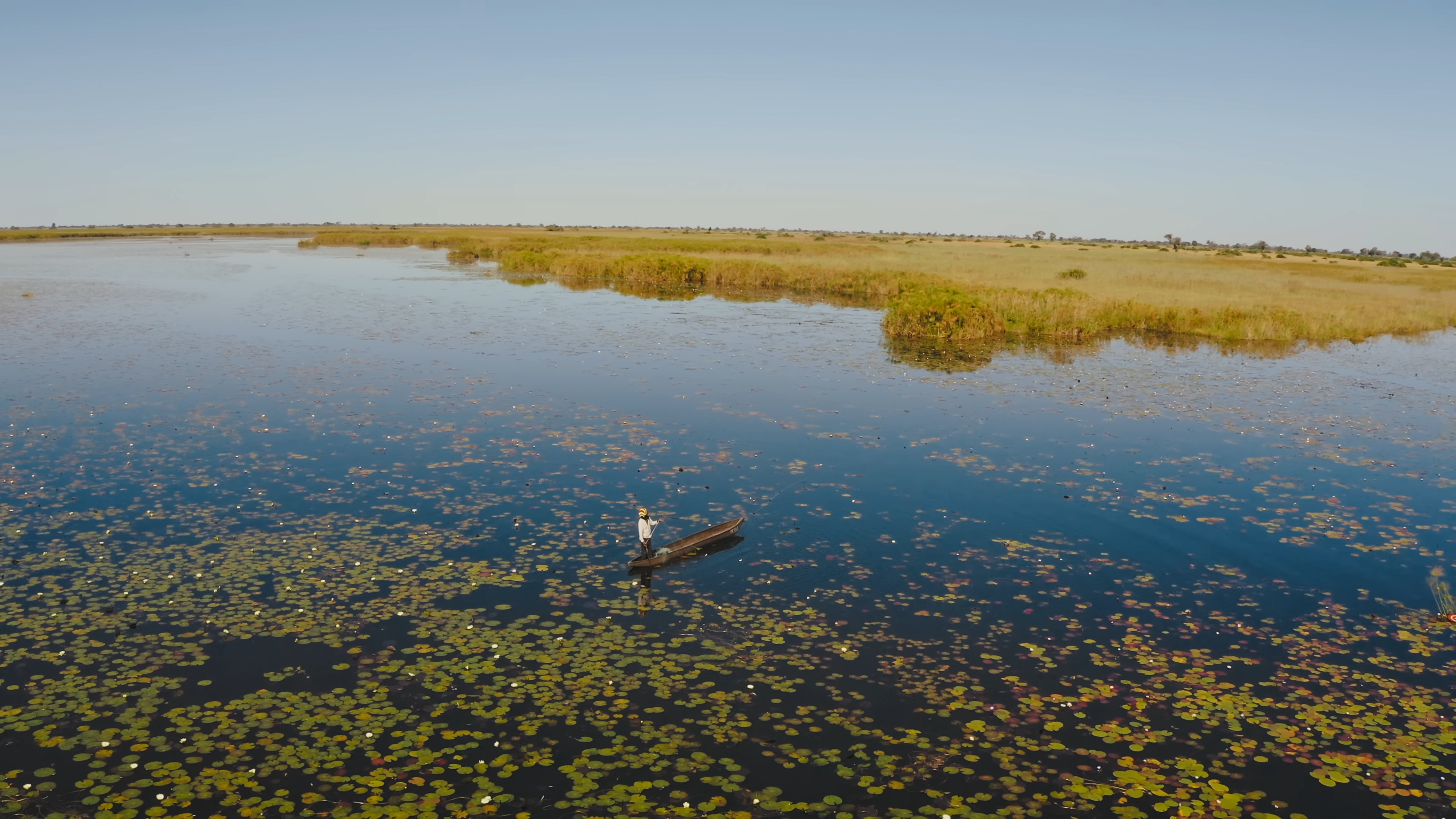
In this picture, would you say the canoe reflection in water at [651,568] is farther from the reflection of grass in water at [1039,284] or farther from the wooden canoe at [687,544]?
the reflection of grass in water at [1039,284]

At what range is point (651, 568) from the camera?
16.6 meters

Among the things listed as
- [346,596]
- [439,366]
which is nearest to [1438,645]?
[346,596]

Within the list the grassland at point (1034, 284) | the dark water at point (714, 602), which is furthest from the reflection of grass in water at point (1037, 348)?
the dark water at point (714, 602)

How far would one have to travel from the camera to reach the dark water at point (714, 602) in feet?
34.9

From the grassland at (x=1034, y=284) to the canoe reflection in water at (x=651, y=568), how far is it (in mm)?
33770

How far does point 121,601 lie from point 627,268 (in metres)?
73.3

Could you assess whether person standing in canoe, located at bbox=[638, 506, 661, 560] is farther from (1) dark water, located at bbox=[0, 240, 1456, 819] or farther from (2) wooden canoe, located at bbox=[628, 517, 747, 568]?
(1) dark water, located at bbox=[0, 240, 1456, 819]

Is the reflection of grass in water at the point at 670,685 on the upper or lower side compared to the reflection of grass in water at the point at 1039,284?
lower

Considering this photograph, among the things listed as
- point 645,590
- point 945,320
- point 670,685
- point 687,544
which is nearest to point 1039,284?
point 945,320

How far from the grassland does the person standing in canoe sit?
3545cm

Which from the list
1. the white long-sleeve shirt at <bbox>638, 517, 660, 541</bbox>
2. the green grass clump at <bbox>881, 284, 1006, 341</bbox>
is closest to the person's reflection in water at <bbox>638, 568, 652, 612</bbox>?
the white long-sleeve shirt at <bbox>638, 517, 660, 541</bbox>

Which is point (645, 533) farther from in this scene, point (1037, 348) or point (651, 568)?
point (1037, 348)

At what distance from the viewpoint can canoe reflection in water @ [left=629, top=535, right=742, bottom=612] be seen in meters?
15.3

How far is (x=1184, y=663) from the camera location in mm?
13633
